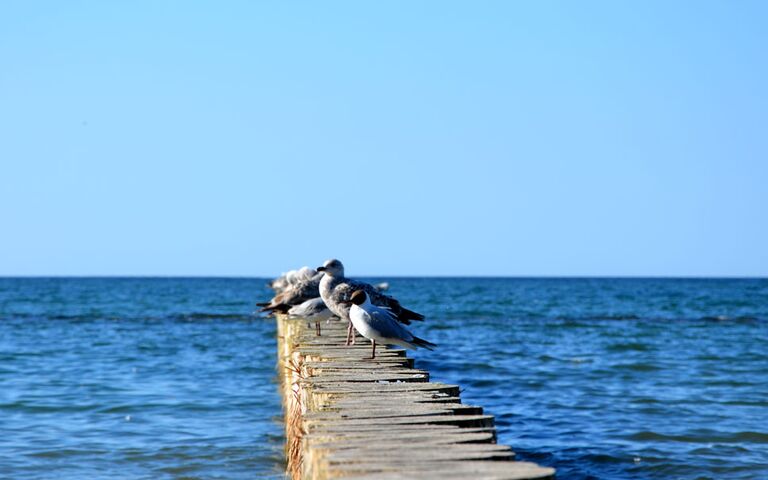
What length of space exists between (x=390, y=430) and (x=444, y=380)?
11.0 metres

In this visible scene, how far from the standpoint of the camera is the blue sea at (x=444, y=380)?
10.3 m

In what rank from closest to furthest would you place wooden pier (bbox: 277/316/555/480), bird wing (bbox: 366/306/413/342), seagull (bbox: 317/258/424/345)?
wooden pier (bbox: 277/316/555/480) < bird wing (bbox: 366/306/413/342) < seagull (bbox: 317/258/424/345)

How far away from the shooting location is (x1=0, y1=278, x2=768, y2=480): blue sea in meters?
10.3

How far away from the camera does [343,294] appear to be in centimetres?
1045

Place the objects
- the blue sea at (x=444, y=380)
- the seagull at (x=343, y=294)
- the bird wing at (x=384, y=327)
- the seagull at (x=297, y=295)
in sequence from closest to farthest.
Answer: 1. the bird wing at (x=384, y=327)
2. the blue sea at (x=444, y=380)
3. the seagull at (x=343, y=294)
4. the seagull at (x=297, y=295)

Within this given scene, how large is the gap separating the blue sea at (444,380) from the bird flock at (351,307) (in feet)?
4.69

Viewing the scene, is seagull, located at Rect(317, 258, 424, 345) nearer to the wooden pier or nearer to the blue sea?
the blue sea

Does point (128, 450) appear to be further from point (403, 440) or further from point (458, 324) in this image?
point (458, 324)

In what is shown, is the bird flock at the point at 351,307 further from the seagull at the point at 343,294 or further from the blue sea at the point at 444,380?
the blue sea at the point at 444,380

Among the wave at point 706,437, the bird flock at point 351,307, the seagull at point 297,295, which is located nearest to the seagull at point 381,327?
the bird flock at point 351,307

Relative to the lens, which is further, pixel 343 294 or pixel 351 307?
pixel 343 294

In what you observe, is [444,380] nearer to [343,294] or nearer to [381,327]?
[343,294]

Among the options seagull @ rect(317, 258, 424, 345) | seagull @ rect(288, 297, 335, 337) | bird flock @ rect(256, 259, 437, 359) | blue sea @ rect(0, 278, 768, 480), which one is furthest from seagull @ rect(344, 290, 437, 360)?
seagull @ rect(288, 297, 335, 337)

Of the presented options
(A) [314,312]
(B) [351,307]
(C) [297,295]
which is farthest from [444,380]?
(B) [351,307]
